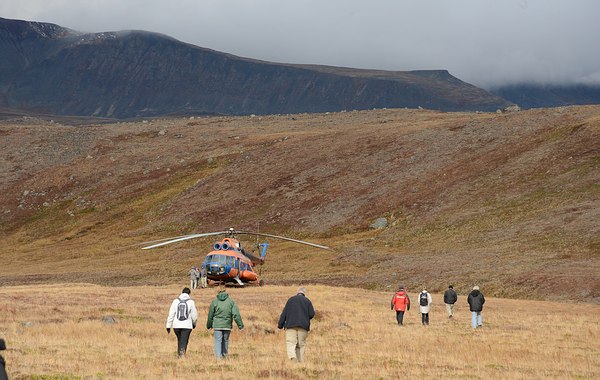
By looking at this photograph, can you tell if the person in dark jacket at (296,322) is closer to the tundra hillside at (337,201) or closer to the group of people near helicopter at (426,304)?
the group of people near helicopter at (426,304)

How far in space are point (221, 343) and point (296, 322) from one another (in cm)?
218

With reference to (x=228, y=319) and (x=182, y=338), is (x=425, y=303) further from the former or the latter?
(x=182, y=338)

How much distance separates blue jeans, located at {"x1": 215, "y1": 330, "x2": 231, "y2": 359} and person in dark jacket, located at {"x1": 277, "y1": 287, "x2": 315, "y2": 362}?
1.52 m

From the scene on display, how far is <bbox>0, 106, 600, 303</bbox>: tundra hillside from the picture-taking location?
63719 millimetres

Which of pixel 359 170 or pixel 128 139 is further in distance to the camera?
pixel 128 139

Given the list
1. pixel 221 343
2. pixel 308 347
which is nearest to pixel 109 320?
pixel 308 347

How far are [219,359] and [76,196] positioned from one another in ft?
309

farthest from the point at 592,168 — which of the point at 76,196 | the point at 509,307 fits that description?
the point at 76,196

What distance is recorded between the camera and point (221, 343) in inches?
820

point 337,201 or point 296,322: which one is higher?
point 337,201

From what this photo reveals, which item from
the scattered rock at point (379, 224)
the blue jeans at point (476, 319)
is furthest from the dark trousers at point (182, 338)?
the scattered rock at point (379, 224)

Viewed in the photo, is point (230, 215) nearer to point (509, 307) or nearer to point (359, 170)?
point (359, 170)

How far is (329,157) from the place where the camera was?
107 meters

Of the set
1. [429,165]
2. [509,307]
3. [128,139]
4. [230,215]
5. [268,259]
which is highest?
[128,139]
